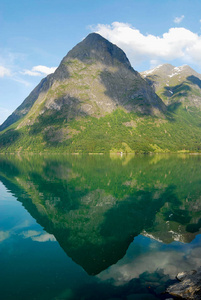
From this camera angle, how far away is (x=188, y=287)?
15086mm

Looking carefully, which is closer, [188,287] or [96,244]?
[188,287]

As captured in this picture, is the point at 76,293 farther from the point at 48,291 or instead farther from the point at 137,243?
the point at 137,243

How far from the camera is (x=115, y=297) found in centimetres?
1499

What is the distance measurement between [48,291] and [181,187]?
47573 millimetres

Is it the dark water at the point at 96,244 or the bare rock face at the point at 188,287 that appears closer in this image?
the bare rock face at the point at 188,287

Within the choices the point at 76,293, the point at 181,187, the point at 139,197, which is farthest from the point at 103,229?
the point at 181,187

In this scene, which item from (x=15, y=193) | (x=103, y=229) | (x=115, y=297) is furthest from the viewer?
(x=15, y=193)

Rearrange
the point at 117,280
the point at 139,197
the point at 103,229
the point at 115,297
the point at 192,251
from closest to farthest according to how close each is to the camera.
A: the point at 115,297 → the point at 117,280 → the point at 192,251 → the point at 103,229 → the point at 139,197

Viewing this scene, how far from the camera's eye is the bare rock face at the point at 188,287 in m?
14.4

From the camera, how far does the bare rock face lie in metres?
14.4

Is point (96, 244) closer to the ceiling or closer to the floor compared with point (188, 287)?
closer to the floor

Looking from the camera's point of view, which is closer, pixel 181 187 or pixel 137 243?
pixel 137 243

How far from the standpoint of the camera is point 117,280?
56.4 feet

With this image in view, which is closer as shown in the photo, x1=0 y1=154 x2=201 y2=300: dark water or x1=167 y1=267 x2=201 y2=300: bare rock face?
x1=167 y1=267 x2=201 y2=300: bare rock face
